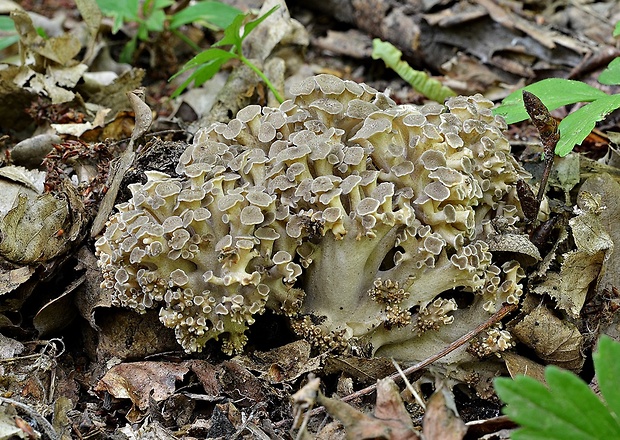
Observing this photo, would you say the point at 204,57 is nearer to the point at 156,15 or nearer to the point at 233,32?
the point at 233,32

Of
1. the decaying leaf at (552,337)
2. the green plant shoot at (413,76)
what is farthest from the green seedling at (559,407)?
the green plant shoot at (413,76)

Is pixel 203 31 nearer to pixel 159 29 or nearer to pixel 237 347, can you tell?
pixel 159 29

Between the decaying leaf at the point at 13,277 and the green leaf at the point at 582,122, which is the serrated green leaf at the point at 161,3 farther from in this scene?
the green leaf at the point at 582,122

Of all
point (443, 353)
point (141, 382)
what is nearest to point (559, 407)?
point (443, 353)

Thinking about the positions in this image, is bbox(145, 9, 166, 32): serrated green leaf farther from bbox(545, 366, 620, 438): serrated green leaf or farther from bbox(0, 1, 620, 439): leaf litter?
bbox(545, 366, 620, 438): serrated green leaf

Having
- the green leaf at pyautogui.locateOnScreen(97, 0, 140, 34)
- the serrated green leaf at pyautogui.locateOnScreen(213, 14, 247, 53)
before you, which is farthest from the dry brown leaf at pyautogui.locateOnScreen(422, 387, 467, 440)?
the green leaf at pyautogui.locateOnScreen(97, 0, 140, 34)

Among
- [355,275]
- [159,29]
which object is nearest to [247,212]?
[355,275]

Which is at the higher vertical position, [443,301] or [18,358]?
[443,301]
